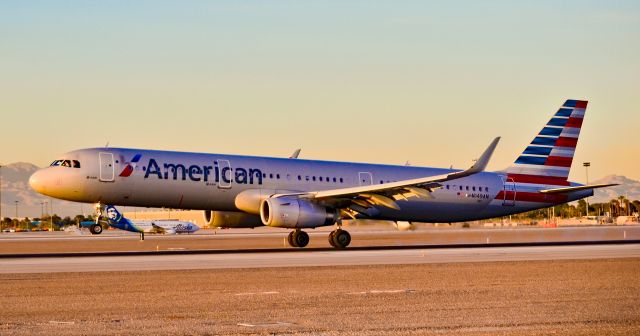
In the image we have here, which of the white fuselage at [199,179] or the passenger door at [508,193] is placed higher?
the white fuselage at [199,179]

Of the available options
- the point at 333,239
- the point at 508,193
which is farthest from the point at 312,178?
the point at 508,193

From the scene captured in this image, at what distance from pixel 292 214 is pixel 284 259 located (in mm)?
8888

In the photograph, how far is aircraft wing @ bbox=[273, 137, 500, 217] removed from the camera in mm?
42844

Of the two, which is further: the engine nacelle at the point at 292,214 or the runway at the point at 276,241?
the runway at the point at 276,241

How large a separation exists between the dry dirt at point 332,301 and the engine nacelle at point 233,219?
18.5m

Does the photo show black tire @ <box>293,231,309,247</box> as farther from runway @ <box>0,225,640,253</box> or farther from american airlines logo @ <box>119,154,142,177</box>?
american airlines logo @ <box>119,154,142,177</box>

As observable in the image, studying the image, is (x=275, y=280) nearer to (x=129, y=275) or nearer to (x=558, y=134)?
(x=129, y=275)

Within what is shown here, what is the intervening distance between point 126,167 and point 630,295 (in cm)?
2710

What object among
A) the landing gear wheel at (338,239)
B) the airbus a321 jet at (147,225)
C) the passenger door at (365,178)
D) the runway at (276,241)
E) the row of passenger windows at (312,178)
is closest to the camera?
the landing gear wheel at (338,239)

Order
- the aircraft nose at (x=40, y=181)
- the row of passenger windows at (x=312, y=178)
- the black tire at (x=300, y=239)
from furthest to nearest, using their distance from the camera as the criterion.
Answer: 1. the row of passenger windows at (x=312, y=178)
2. the black tire at (x=300, y=239)
3. the aircraft nose at (x=40, y=181)

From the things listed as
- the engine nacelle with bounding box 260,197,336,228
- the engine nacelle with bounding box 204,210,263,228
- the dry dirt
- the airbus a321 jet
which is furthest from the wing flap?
the airbus a321 jet

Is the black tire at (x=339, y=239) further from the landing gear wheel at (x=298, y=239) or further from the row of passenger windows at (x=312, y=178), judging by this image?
the row of passenger windows at (x=312, y=178)

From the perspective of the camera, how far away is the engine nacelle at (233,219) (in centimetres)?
4856

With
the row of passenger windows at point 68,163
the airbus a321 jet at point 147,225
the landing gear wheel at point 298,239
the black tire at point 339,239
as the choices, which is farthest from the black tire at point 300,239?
the airbus a321 jet at point 147,225
